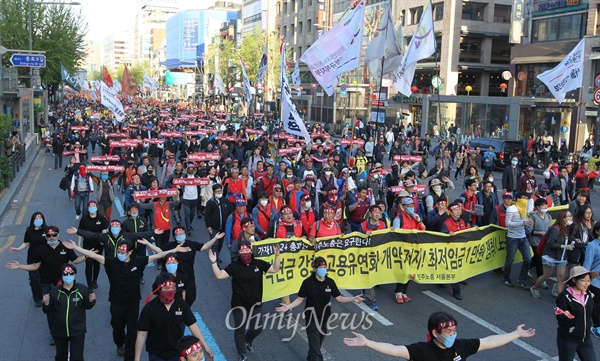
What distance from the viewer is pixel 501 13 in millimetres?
49625

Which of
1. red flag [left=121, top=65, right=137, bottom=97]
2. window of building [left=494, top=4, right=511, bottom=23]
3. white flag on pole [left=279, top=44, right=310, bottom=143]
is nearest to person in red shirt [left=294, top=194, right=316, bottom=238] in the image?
white flag on pole [left=279, top=44, right=310, bottom=143]

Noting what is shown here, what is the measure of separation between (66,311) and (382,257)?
15.1 feet

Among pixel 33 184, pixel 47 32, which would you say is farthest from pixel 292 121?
pixel 47 32

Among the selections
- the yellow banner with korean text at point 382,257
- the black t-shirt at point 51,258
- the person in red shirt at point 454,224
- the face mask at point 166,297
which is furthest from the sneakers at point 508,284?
the black t-shirt at point 51,258

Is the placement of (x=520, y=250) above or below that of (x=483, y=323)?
above

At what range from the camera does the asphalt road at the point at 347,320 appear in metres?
7.33

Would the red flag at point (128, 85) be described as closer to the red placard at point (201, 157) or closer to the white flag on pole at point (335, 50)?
the red placard at point (201, 157)

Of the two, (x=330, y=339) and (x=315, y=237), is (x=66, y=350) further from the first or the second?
(x=315, y=237)

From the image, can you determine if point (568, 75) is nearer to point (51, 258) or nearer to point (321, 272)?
point (321, 272)

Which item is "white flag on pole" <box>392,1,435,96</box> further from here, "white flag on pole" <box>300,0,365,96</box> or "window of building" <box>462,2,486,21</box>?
"window of building" <box>462,2,486,21</box>

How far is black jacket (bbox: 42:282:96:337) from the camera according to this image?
20.4ft

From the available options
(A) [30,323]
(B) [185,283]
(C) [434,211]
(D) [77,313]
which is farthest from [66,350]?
(C) [434,211]

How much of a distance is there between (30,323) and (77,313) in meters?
2.49

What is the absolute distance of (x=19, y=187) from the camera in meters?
20.6
